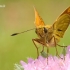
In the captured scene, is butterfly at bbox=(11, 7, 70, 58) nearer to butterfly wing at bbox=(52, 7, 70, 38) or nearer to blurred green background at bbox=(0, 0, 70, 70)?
butterfly wing at bbox=(52, 7, 70, 38)

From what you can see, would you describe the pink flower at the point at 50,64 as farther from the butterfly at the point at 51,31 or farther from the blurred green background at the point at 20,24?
the blurred green background at the point at 20,24

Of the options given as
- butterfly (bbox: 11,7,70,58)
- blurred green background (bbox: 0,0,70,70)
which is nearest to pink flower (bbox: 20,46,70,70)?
butterfly (bbox: 11,7,70,58)

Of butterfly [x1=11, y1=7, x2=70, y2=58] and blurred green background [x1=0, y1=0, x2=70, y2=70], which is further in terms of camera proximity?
blurred green background [x1=0, y1=0, x2=70, y2=70]

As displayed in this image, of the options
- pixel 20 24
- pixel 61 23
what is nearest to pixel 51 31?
pixel 61 23

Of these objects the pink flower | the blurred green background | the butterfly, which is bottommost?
the blurred green background

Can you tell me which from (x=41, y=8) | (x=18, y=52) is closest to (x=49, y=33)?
(x=18, y=52)

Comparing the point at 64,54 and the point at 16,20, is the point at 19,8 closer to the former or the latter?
the point at 16,20
